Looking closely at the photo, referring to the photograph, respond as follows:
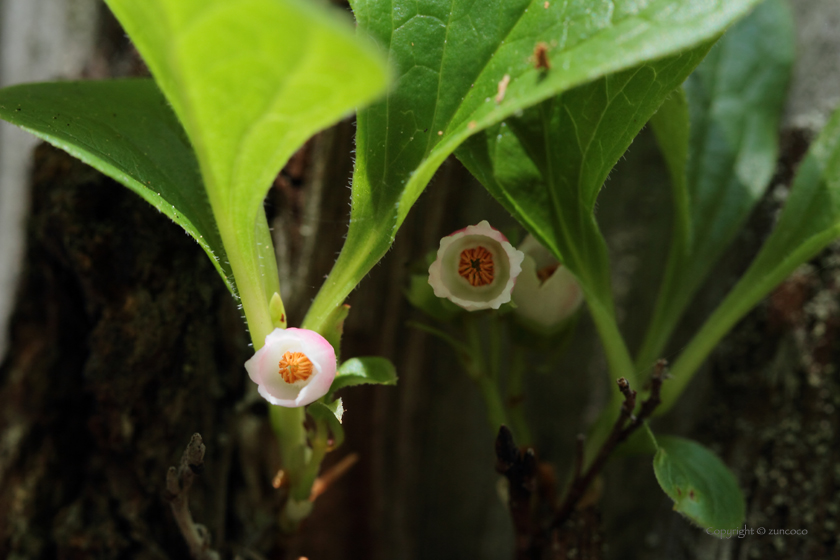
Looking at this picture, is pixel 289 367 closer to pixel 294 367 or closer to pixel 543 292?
pixel 294 367

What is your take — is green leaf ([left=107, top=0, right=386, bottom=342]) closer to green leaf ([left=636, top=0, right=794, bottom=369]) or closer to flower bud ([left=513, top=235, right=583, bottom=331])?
flower bud ([left=513, top=235, right=583, bottom=331])

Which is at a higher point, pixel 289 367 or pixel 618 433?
pixel 289 367

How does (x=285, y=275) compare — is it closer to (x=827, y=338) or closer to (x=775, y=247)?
(x=775, y=247)

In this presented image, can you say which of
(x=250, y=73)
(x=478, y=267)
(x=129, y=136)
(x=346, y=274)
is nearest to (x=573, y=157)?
(x=478, y=267)

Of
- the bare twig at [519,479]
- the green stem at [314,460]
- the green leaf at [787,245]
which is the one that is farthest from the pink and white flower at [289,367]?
the green leaf at [787,245]

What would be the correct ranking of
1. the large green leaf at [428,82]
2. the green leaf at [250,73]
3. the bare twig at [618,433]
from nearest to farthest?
the green leaf at [250,73], the large green leaf at [428,82], the bare twig at [618,433]

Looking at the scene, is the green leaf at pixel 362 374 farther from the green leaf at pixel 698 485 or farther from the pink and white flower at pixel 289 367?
the green leaf at pixel 698 485
